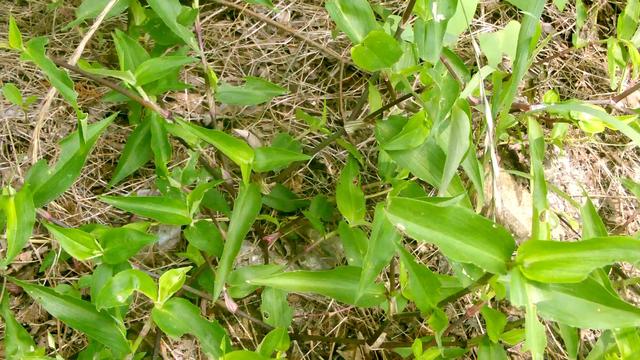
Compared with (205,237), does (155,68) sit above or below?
above

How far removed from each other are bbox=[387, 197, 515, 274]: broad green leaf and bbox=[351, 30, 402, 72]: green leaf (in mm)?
317

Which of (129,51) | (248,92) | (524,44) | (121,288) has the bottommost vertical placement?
(121,288)

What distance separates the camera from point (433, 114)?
1054 millimetres

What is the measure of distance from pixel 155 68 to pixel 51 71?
7.1 inches

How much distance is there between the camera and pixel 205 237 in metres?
1.22

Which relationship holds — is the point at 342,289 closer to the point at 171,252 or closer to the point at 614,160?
the point at 171,252

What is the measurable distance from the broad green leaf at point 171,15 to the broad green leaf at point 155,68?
0.07m

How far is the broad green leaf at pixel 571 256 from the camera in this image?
2.64 feet

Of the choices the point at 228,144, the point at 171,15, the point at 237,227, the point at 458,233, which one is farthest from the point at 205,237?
the point at 458,233

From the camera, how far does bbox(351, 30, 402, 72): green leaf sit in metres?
1.06

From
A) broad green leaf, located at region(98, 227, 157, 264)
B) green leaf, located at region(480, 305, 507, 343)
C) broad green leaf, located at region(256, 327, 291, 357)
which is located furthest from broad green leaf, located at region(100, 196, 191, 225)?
green leaf, located at region(480, 305, 507, 343)

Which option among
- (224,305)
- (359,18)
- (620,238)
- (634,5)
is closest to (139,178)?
(224,305)

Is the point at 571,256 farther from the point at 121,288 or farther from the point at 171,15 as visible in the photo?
the point at 171,15

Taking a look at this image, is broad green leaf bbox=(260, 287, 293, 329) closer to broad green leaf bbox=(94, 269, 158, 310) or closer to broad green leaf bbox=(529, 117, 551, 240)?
broad green leaf bbox=(94, 269, 158, 310)
